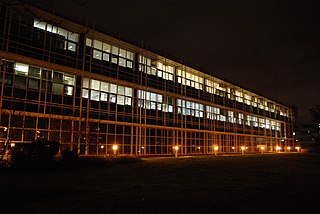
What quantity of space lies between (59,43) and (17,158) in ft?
40.6

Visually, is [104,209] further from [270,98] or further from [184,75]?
[270,98]

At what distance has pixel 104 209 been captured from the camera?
22.8 feet

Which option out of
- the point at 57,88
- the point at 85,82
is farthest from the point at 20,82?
the point at 85,82

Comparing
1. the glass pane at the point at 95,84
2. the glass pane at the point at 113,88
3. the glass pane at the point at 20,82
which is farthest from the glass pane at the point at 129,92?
the glass pane at the point at 20,82

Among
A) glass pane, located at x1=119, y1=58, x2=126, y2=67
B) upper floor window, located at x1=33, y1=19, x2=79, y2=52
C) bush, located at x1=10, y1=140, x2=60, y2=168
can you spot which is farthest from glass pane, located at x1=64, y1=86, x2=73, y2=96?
bush, located at x1=10, y1=140, x2=60, y2=168

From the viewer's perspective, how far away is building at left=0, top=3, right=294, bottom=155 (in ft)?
70.0

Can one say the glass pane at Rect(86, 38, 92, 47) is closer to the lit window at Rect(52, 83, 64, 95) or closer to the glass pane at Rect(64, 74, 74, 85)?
the glass pane at Rect(64, 74, 74, 85)

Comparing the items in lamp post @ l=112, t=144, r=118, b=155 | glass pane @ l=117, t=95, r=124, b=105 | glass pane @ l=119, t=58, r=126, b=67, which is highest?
glass pane @ l=119, t=58, r=126, b=67

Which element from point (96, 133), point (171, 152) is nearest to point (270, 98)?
point (171, 152)

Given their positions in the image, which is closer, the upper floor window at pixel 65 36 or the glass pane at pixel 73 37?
the upper floor window at pixel 65 36

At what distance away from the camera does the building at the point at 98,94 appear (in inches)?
840

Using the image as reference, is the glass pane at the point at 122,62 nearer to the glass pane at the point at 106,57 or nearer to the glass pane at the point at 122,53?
the glass pane at the point at 122,53

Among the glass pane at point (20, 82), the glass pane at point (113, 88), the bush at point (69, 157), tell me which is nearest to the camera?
the bush at point (69, 157)

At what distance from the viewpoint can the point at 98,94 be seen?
2678 cm
